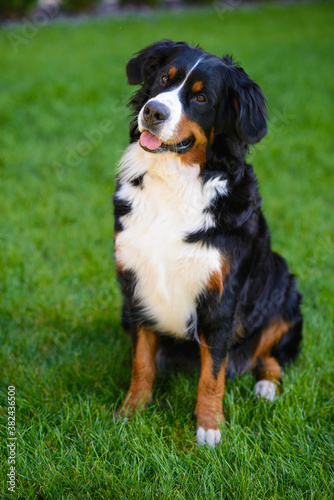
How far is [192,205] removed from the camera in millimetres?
2219

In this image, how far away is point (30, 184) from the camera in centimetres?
486

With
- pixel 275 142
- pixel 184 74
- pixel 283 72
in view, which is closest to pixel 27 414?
pixel 184 74

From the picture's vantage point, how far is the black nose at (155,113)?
6.66ft

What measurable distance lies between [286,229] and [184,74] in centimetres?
251

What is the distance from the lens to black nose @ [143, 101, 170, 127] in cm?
203

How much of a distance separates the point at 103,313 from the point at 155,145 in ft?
4.73

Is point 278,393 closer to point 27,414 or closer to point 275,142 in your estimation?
point 27,414

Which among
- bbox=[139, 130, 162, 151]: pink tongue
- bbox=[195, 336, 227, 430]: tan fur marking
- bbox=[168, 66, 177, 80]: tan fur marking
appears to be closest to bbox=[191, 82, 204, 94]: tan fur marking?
bbox=[168, 66, 177, 80]: tan fur marking

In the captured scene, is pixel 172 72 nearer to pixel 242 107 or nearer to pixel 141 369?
pixel 242 107

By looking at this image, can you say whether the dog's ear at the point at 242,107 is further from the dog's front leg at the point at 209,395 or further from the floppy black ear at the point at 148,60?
the dog's front leg at the point at 209,395

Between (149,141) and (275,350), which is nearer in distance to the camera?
(149,141)

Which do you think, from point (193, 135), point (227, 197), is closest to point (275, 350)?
point (227, 197)

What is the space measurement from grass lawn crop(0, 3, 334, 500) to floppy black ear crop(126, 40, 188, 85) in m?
1.47

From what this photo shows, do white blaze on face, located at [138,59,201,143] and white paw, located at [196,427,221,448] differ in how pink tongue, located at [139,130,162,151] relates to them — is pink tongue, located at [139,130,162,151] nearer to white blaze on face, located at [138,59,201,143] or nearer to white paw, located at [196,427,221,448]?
white blaze on face, located at [138,59,201,143]
